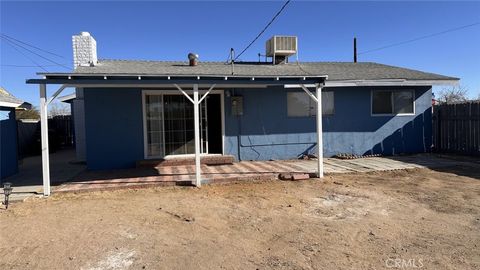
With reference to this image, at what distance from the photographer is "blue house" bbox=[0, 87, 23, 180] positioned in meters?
9.14

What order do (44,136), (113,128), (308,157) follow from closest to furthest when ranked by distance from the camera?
(44,136) < (113,128) < (308,157)

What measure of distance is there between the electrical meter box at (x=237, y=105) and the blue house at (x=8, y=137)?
602 cm

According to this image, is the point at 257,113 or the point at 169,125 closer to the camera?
the point at 169,125

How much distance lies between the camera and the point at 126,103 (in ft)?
33.3

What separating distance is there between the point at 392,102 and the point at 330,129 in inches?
97.4

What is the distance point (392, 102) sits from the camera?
12.2 meters

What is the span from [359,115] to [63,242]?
9.82m

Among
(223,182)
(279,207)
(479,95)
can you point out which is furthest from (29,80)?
(479,95)

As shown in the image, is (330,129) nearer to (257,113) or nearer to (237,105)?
(257,113)

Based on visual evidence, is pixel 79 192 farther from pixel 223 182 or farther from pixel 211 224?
pixel 211 224

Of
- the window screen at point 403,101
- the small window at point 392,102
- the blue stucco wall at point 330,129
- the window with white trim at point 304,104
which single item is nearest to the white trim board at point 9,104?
the blue stucco wall at point 330,129

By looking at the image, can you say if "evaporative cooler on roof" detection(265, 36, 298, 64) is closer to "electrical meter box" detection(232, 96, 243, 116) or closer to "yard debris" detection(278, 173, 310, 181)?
"electrical meter box" detection(232, 96, 243, 116)

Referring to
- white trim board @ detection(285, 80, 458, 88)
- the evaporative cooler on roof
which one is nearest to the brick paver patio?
white trim board @ detection(285, 80, 458, 88)

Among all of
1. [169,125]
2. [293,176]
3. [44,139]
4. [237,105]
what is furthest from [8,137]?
[293,176]
